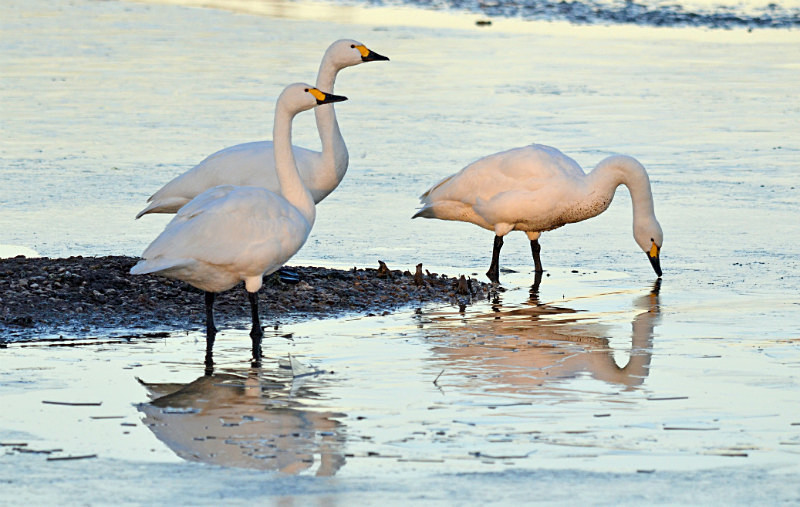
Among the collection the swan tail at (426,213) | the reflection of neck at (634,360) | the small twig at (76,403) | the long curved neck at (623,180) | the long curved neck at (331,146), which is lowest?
the small twig at (76,403)

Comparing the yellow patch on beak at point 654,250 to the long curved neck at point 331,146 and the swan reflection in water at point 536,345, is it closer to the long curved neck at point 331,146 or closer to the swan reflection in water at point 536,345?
the swan reflection in water at point 536,345

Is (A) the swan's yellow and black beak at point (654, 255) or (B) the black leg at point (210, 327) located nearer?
(B) the black leg at point (210, 327)

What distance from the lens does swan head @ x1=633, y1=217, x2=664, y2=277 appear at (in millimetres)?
10453

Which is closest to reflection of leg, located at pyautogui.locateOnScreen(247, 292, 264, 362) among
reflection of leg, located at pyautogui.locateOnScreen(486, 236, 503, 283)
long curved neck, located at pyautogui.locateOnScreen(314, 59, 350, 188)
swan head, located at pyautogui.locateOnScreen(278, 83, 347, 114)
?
swan head, located at pyautogui.locateOnScreen(278, 83, 347, 114)

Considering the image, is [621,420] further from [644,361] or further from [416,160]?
[416,160]

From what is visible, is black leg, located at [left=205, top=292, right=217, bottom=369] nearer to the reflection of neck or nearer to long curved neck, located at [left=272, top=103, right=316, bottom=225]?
long curved neck, located at [left=272, top=103, right=316, bottom=225]

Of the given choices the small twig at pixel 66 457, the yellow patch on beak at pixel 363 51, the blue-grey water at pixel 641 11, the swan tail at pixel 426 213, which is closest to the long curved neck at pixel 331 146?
the yellow patch on beak at pixel 363 51

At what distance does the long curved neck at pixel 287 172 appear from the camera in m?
8.75

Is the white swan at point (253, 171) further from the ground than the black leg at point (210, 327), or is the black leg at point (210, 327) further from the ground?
the white swan at point (253, 171)

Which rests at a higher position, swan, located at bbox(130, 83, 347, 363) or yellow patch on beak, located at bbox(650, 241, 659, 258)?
swan, located at bbox(130, 83, 347, 363)

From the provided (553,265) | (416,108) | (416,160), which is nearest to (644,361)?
(553,265)

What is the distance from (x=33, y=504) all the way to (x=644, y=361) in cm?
370

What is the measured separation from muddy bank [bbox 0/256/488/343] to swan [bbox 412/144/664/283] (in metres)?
0.93

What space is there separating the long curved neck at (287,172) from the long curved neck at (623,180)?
112 inches
